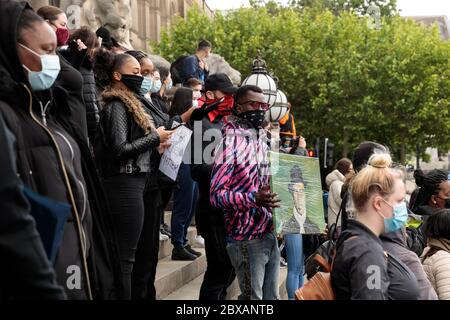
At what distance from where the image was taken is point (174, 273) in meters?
7.43

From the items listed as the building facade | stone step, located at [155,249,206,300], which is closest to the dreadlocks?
stone step, located at [155,249,206,300]

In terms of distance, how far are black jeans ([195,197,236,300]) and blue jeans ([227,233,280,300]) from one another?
37 cm

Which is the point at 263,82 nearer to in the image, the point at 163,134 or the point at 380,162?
the point at 163,134

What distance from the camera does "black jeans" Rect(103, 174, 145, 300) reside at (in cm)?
515

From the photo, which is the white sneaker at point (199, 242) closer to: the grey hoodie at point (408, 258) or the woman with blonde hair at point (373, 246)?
the grey hoodie at point (408, 258)

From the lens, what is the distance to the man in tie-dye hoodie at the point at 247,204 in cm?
532

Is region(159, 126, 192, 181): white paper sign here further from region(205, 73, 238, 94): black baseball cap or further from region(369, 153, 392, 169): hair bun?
region(369, 153, 392, 169): hair bun

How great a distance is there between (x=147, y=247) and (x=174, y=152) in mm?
807

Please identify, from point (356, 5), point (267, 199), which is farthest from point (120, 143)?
point (356, 5)

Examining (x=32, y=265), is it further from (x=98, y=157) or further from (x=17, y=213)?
(x=98, y=157)

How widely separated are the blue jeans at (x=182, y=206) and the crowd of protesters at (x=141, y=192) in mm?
14

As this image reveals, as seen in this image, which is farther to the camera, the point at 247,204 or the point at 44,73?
the point at 247,204

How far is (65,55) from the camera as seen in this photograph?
522cm
